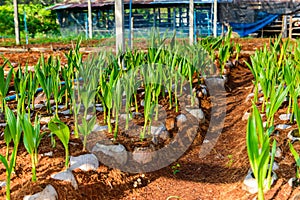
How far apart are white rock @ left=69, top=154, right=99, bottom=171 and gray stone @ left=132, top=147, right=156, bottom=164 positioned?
0.35m

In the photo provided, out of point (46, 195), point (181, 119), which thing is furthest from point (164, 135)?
point (46, 195)

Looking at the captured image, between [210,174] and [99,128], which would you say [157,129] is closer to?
[99,128]

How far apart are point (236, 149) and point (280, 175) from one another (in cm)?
98

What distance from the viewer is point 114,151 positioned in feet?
9.57

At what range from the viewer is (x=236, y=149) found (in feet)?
11.4

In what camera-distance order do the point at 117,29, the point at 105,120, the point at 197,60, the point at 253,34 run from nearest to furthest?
the point at 105,120, the point at 197,60, the point at 117,29, the point at 253,34

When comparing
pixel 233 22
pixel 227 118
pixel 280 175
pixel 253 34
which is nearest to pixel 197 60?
pixel 227 118

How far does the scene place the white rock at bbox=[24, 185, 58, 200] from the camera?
7.36 feet

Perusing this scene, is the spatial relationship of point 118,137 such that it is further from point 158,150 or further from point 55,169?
point 55,169

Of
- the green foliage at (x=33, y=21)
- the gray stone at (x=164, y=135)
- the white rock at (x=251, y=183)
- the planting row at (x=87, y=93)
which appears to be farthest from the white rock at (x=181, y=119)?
the green foliage at (x=33, y=21)

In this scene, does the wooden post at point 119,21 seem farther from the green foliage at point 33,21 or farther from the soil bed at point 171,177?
the green foliage at point 33,21

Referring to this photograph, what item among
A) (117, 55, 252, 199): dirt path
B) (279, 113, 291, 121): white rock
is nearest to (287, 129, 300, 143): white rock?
(117, 55, 252, 199): dirt path

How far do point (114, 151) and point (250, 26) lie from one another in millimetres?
16614

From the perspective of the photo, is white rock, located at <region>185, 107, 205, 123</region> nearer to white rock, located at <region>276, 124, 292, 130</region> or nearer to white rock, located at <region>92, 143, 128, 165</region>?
white rock, located at <region>276, 124, 292, 130</region>
